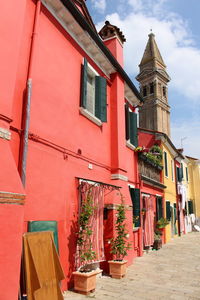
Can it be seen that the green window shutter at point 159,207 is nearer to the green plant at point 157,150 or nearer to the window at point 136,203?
the green plant at point 157,150

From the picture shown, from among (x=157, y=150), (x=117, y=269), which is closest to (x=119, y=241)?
(x=117, y=269)

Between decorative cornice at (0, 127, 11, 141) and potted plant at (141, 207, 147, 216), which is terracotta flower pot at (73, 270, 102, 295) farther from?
potted plant at (141, 207, 147, 216)

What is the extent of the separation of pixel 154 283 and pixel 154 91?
42171 mm

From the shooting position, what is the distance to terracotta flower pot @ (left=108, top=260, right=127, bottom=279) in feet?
21.7

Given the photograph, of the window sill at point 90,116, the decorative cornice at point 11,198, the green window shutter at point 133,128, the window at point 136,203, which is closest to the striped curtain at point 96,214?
the window sill at point 90,116

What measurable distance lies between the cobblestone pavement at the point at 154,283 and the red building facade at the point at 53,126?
94 cm

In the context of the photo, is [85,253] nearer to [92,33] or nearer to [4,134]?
[4,134]

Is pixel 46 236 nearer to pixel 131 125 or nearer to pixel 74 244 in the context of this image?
pixel 74 244

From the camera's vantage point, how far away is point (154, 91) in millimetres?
44812

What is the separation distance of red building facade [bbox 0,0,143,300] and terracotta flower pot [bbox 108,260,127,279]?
548 mm

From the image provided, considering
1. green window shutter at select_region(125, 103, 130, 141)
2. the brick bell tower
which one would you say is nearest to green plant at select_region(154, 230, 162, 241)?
green window shutter at select_region(125, 103, 130, 141)

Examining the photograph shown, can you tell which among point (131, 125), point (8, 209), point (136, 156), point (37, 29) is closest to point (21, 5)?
point (37, 29)

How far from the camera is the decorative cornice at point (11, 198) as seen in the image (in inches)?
130

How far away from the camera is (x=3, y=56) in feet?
13.0
